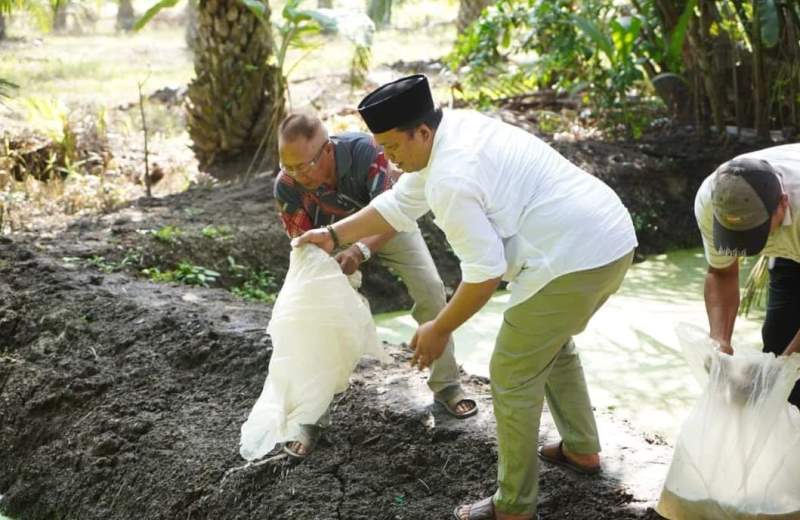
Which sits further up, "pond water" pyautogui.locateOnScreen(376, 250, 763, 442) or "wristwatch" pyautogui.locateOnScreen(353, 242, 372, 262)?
"wristwatch" pyautogui.locateOnScreen(353, 242, 372, 262)

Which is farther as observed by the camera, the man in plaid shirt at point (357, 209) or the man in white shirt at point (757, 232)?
the man in plaid shirt at point (357, 209)

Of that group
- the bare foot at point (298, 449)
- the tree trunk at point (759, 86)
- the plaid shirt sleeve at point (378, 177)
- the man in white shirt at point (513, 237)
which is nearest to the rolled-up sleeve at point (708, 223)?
the man in white shirt at point (513, 237)

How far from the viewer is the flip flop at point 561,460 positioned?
358cm

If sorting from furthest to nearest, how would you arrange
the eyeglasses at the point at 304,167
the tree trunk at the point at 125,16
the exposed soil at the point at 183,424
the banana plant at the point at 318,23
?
the tree trunk at the point at 125,16 < the banana plant at the point at 318,23 < the eyeglasses at the point at 304,167 < the exposed soil at the point at 183,424

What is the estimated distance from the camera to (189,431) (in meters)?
4.29

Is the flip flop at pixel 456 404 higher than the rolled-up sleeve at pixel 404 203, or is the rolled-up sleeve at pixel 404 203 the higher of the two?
the rolled-up sleeve at pixel 404 203

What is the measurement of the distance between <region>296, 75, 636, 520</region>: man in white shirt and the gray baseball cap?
290mm

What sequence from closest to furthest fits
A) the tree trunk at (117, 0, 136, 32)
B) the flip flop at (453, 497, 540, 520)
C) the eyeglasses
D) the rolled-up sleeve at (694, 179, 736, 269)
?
the rolled-up sleeve at (694, 179, 736, 269), the flip flop at (453, 497, 540, 520), the eyeglasses, the tree trunk at (117, 0, 136, 32)

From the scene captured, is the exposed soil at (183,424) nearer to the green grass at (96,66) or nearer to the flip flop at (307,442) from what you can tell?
the flip flop at (307,442)

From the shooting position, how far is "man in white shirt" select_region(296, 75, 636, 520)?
2.91 meters

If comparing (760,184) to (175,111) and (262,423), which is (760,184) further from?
(175,111)

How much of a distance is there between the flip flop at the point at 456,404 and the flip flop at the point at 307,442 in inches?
20.4

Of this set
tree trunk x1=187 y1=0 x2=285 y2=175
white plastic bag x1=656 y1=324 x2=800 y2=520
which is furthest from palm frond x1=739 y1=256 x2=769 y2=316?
tree trunk x1=187 y1=0 x2=285 y2=175

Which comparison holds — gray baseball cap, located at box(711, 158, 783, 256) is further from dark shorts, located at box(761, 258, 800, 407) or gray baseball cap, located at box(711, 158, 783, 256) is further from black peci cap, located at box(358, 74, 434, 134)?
black peci cap, located at box(358, 74, 434, 134)
